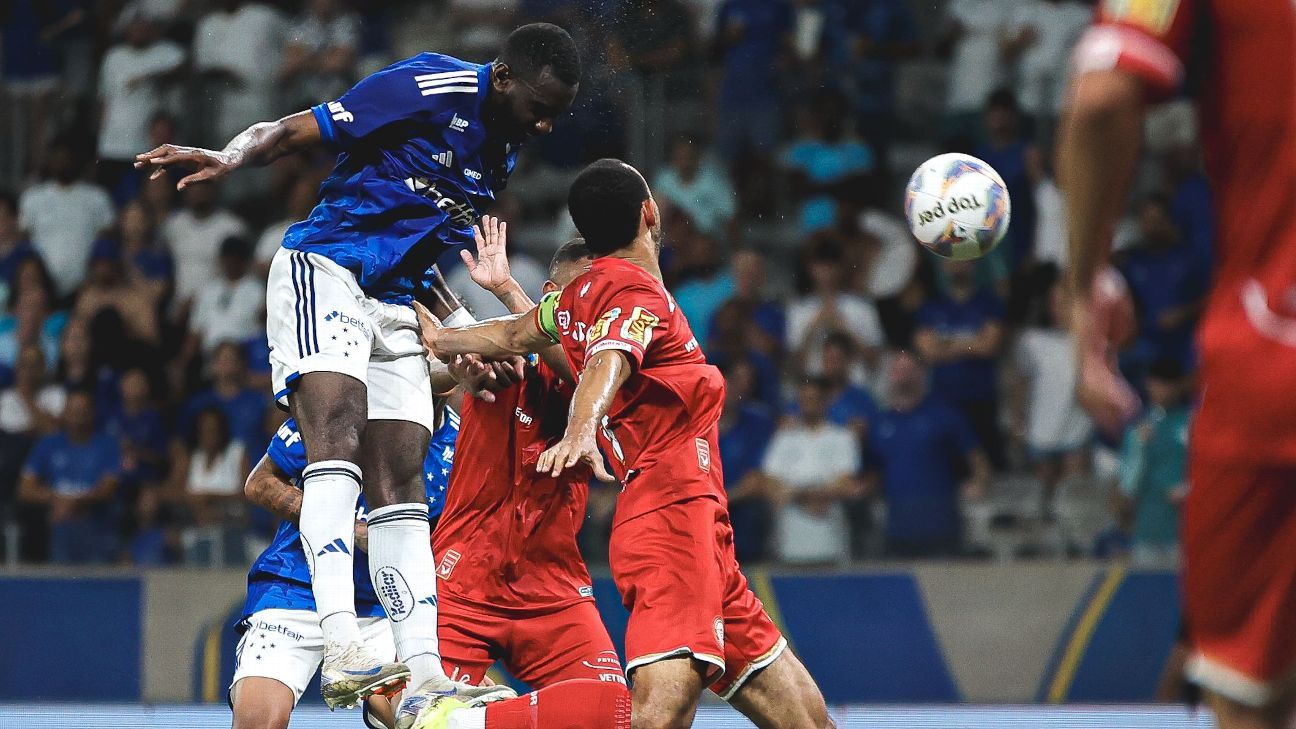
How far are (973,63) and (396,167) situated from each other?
315 inches

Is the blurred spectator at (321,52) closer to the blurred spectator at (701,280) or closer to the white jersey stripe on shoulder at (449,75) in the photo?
the blurred spectator at (701,280)

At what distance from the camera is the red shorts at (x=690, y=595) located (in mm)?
5266

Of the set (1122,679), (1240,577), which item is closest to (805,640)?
(1122,679)

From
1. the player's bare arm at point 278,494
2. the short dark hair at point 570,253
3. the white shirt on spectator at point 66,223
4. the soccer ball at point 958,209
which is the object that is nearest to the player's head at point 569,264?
the short dark hair at point 570,253

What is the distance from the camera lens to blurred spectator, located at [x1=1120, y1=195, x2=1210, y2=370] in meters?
11.0

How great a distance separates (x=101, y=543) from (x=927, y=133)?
6.85 metres

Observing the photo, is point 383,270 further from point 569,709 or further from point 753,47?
point 753,47

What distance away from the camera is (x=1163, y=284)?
1123 centimetres

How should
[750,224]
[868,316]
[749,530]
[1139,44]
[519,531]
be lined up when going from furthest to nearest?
[750,224]
[868,316]
[749,530]
[519,531]
[1139,44]

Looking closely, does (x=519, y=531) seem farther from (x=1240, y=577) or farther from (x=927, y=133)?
(x=927, y=133)

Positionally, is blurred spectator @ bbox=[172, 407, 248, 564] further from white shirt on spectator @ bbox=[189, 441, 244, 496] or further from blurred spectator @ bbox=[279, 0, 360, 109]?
blurred spectator @ bbox=[279, 0, 360, 109]

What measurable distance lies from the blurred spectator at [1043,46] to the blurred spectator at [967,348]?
6.09 ft

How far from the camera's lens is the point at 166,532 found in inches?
424

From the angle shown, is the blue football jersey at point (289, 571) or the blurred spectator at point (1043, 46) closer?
the blue football jersey at point (289, 571)
